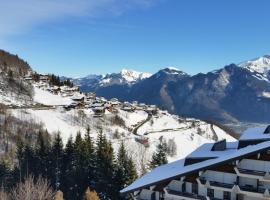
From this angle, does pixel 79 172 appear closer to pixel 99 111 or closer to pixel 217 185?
pixel 217 185

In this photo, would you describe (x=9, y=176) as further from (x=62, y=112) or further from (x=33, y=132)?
(x=62, y=112)

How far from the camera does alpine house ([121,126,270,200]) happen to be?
117 ft

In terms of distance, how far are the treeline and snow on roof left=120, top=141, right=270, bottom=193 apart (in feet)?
113

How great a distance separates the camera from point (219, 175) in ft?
123

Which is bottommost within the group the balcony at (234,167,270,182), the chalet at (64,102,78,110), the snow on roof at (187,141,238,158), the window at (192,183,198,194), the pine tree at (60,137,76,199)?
the pine tree at (60,137,76,199)

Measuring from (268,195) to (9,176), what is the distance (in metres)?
74.2

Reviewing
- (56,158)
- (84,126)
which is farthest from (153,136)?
(56,158)

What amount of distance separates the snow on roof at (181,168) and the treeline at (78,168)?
113ft

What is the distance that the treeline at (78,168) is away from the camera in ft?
257

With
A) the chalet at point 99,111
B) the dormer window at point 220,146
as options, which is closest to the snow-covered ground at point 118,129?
the chalet at point 99,111

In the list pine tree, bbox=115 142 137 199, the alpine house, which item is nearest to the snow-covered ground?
pine tree, bbox=115 142 137 199

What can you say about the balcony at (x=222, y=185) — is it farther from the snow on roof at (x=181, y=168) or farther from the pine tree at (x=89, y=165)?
the pine tree at (x=89, y=165)

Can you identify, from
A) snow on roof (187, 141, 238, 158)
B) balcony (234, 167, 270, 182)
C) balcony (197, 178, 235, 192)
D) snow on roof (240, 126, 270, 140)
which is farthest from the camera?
snow on roof (187, 141, 238, 158)

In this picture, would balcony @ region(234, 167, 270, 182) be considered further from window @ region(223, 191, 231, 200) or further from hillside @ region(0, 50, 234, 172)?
hillside @ region(0, 50, 234, 172)
